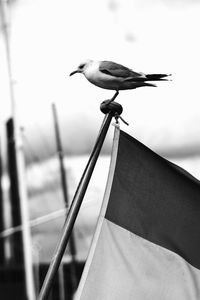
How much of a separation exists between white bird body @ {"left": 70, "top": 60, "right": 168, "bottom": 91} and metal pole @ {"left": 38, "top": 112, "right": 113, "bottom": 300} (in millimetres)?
315

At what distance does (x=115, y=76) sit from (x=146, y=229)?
2.43 ft

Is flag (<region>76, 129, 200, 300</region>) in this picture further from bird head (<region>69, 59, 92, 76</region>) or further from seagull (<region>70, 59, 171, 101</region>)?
bird head (<region>69, 59, 92, 76</region>)

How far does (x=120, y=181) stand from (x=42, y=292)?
76 cm

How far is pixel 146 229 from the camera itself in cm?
334

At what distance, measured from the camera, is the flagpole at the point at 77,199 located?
9.10 ft

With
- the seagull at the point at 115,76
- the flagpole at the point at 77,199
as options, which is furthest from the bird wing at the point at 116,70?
the flagpole at the point at 77,199

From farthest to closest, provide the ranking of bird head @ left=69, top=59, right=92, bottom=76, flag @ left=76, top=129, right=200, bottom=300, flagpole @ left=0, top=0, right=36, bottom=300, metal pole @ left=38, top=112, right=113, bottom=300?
flagpole @ left=0, top=0, right=36, bottom=300
bird head @ left=69, top=59, right=92, bottom=76
flag @ left=76, top=129, right=200, bottom=300
metal pole @ left=38, top=112, right=113, bottom=300

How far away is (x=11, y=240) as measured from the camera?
26828 millimetres

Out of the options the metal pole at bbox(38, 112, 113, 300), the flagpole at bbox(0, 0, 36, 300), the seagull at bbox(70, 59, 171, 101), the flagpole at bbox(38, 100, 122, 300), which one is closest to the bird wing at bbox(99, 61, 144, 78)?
the seagull at bbox(70, 59, 171, 101)

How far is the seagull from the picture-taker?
3.29 m

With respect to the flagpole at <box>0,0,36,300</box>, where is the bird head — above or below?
above

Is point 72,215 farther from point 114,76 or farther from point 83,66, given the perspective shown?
point 83,66

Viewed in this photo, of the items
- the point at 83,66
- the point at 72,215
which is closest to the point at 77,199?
the point at 72,215

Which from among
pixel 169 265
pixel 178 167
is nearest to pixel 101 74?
pixel 178 167
